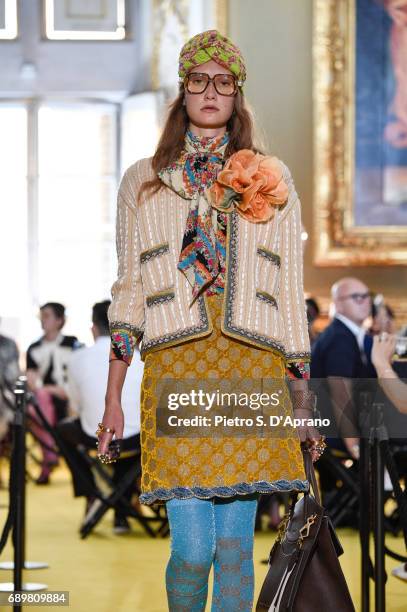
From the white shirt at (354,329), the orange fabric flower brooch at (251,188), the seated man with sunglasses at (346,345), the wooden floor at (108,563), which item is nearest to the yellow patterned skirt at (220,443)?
the orange fabric flower brooch at (251,188)

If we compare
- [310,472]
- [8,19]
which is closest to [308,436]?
[310,472]

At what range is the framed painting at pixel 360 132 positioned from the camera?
A: 480 inches

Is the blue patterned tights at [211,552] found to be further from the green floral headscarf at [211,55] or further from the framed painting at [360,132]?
the framed painting at [360,132]

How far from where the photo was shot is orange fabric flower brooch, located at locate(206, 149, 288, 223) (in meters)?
2.93

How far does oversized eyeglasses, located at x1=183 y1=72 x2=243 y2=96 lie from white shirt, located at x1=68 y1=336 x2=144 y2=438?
423cm

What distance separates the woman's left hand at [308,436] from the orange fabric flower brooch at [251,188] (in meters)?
0.46

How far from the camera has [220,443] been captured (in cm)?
293

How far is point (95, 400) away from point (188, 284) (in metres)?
4.55

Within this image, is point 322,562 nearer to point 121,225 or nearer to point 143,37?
point 121,225

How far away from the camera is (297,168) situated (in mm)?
12391

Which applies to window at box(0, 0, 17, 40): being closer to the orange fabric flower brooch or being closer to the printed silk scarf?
the printed silk scarf

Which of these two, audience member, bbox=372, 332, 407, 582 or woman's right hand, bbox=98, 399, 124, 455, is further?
audience member, bbox=372, 332, 407, 582

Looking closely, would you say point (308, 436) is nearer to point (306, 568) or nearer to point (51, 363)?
point (306, 568)

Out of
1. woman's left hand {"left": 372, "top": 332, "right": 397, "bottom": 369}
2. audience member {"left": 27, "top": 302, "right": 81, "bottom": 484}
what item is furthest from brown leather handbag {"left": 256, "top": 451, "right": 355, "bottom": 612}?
audience member {"left": 27, "top": 302, "right": 81, "bottom": 484}
